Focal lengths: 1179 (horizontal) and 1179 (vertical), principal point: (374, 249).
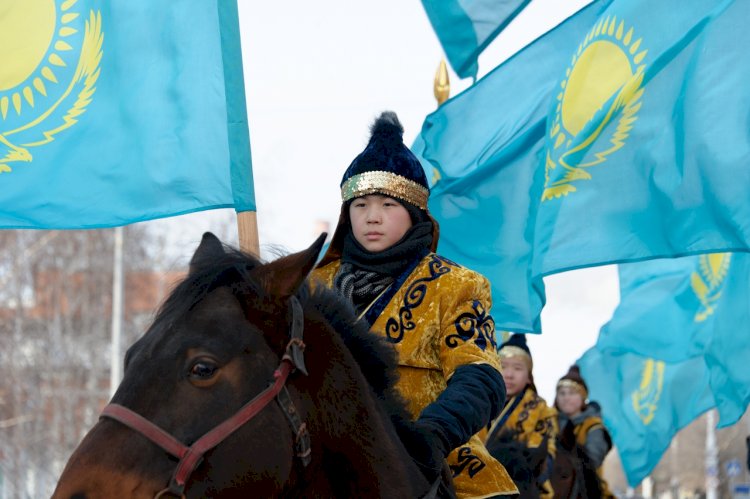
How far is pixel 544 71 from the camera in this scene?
1017 centimetres

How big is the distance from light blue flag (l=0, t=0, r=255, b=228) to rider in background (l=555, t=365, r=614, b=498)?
7106mm

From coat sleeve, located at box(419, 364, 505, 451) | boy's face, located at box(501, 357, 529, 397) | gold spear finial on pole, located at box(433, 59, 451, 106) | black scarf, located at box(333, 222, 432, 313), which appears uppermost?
gold spear finial on pole, located at box(433, 59, 451, 106)

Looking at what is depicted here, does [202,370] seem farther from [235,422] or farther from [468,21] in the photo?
[468,21]

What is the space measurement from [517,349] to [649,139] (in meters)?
3.07

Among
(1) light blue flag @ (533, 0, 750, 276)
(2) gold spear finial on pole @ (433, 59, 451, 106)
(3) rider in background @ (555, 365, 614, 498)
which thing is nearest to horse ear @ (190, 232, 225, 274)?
(1) light blue flag @ (533, 0, 750, 276)

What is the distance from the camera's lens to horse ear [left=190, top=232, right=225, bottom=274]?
3.28m

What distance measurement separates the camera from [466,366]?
3844 millimetres

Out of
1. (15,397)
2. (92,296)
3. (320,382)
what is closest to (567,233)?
(320,382)

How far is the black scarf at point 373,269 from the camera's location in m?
4.23

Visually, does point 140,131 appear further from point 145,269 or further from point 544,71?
point 145,269

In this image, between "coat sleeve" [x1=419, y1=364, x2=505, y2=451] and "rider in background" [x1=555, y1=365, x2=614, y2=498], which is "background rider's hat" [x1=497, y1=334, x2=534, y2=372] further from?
"coat sleeve" [x1=419, y1=364, x2=505, y2=451]

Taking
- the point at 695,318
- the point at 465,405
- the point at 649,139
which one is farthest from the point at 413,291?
the point at 695,318

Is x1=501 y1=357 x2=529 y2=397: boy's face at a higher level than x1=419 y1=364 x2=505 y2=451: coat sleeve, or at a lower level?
lower

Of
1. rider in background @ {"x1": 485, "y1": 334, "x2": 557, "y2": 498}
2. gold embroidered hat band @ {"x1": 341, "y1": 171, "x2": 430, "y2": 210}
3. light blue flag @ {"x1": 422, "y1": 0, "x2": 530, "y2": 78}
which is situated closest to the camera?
gold embroidered hat band @ {"x1": 341, "y1": 171, "x2": 430, "y2": 210}
